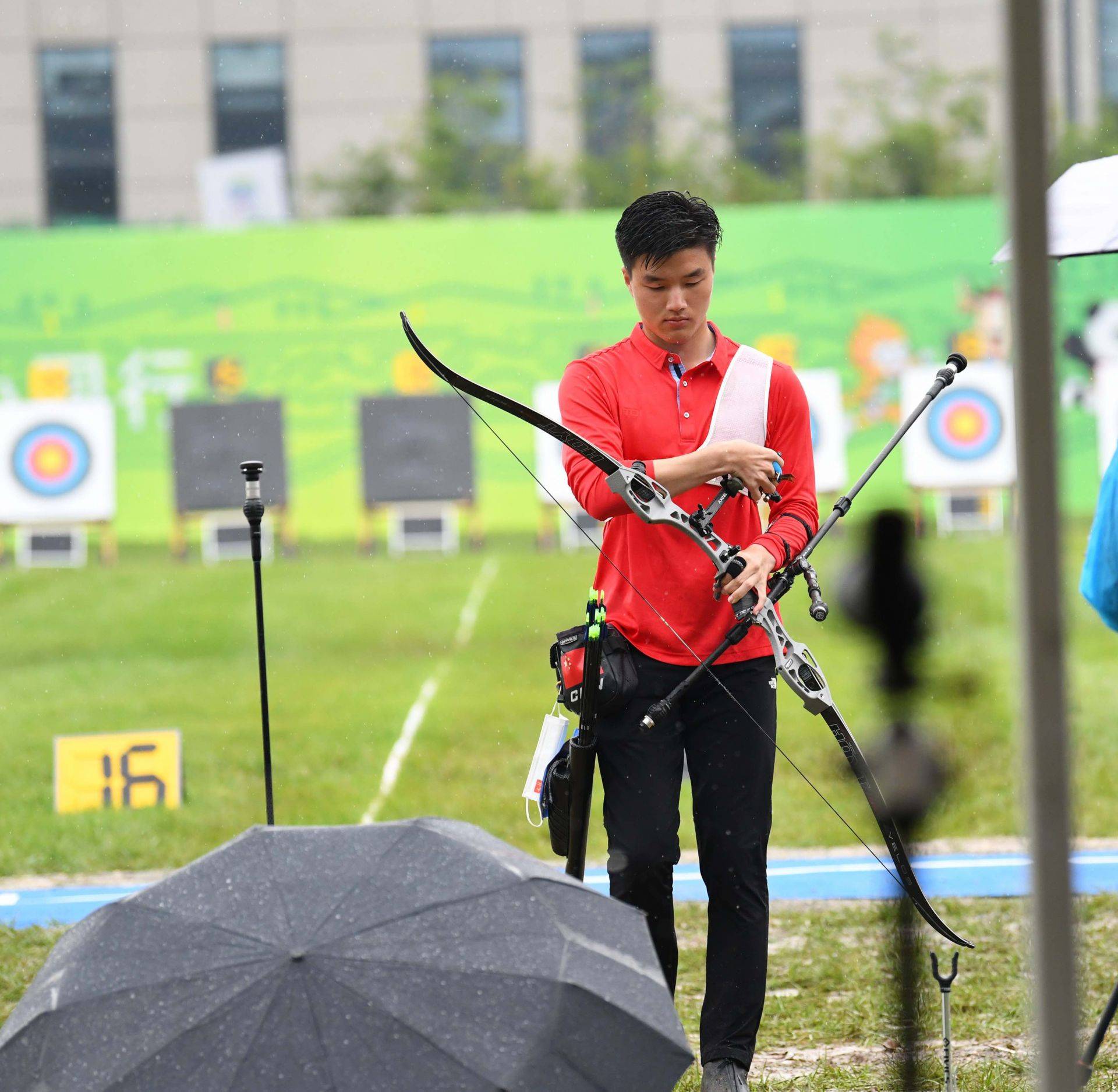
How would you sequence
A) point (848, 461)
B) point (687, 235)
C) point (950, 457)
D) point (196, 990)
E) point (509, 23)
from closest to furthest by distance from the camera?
point (196, 990) < point (687, 235) < point (950, 457) < point (848, 461) < point (509, 23)

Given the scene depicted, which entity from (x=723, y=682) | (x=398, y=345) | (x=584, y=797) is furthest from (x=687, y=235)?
(x=398, y=345)

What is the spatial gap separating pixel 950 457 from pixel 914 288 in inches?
84.8

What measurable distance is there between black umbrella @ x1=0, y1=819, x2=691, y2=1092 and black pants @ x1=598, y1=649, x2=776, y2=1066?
705mm

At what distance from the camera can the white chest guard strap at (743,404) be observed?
245cm

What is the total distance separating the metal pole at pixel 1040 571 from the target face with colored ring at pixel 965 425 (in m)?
11.2

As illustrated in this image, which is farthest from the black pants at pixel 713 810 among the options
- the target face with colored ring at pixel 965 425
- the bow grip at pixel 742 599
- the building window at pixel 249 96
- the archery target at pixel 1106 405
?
the building window at pixel 249 96

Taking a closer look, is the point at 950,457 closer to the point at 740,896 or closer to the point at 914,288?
the point at 914,288

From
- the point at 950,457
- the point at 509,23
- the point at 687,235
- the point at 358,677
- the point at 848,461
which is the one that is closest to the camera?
the point at 687,235

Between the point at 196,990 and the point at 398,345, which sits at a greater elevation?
the point at 398,345

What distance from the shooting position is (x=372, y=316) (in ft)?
44.8

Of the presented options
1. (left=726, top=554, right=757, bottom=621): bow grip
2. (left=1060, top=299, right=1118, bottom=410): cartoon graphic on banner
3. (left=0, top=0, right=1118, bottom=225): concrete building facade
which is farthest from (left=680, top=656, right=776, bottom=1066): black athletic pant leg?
(left=0, top=0, right=1118, bottom=225): concrete building facade

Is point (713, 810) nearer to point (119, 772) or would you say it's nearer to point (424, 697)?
point (119, 772)

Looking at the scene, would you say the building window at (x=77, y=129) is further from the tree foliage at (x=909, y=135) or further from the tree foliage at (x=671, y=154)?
the tree foliage at (x=909, y=135)

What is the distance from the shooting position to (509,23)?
20656 millimetres
